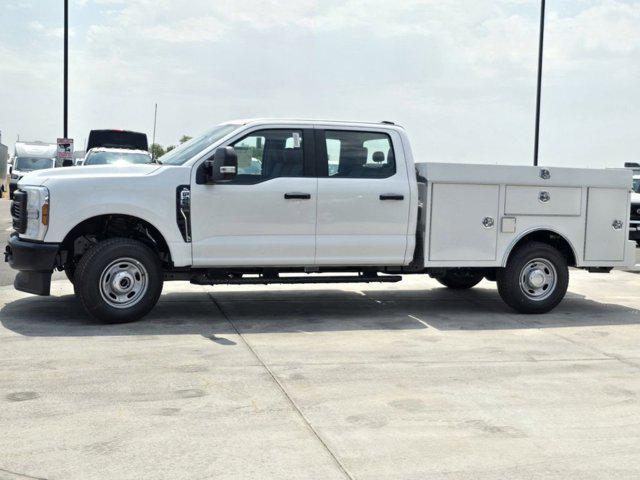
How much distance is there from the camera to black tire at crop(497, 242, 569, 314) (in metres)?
9.04

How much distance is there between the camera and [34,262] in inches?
302

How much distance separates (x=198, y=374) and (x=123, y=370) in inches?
22.7

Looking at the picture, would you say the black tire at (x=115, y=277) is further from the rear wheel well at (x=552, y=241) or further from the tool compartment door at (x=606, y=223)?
the tool compartment door at (x=606, y=223)

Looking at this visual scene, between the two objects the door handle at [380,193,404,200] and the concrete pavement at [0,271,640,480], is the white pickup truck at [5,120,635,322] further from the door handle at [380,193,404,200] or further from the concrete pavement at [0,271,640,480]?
the concrete pavement at [0,271,640,480]

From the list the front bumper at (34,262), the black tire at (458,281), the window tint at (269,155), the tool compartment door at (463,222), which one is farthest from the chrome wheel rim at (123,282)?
the black tire at (458,281)

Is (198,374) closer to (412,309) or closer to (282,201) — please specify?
→ (282,201)

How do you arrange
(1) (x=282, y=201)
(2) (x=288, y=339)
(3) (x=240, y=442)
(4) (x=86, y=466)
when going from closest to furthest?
(4) (x=86, y=466) < (3) (x=240, y=442) < (2) (x=288, y=339) < (1) (x=282, y=201)

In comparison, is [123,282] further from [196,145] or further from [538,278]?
[538,278]

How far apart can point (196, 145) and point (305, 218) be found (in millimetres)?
1354

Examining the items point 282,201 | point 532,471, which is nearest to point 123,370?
point 282,201

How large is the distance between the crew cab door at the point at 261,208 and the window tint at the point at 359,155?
256mm

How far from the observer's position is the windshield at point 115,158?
59.2 feet

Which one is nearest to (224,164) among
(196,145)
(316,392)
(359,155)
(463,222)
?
(196,145)

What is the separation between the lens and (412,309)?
30.8ft
